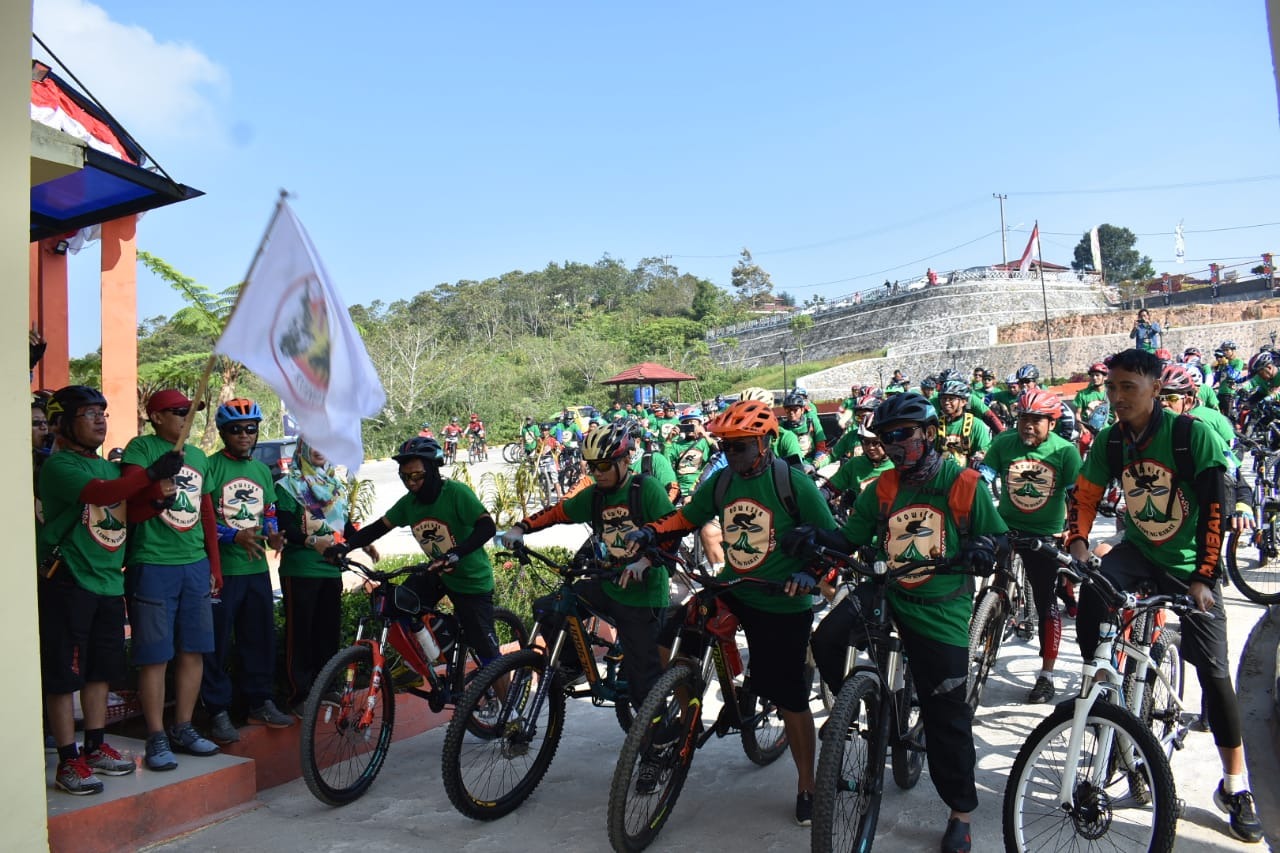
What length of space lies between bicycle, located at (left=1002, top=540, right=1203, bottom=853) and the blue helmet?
4368 millimetres

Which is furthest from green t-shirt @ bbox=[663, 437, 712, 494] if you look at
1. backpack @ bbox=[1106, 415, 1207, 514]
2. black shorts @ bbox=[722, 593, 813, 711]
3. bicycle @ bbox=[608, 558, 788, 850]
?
backpack @ bbox=[1106, 415, 1207, 514]

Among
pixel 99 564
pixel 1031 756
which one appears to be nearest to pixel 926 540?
pixel 1031 756

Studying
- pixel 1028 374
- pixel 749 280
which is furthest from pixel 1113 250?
pixel 1028 374

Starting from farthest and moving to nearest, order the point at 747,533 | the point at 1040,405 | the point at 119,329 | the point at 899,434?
the point at 119,329, the point at 1040,405, the point at 747,533, the point at 899,434

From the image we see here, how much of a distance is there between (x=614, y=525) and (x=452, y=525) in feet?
3.30

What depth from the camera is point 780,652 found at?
15.1ft

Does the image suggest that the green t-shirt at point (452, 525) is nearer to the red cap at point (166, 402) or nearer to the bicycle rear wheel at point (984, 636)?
the red cap at point (166, 402)

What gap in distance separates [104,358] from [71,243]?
120 centimetres

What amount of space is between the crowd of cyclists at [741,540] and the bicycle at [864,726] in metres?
0.10

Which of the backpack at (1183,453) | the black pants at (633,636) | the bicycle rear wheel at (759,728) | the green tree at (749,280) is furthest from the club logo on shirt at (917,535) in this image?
the green tree at (749,280)

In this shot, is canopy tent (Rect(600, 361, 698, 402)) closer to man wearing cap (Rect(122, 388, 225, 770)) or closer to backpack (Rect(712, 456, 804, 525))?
man wearing cap (Rect(122, 388, 225, 770))

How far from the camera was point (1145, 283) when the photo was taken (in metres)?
72.2

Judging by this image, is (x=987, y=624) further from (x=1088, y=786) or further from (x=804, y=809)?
(x=1088, y=786)

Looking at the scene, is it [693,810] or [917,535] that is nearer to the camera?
[917,535]
